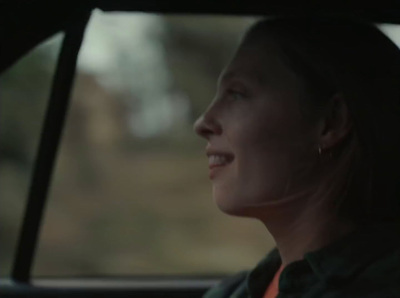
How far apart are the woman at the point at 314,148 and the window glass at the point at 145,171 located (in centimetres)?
508

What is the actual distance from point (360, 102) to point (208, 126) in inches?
12.5

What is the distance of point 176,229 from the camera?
337 inches

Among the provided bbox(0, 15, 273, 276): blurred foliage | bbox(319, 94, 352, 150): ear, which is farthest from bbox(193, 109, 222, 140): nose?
bbox(0, 15, 273, 276): blurred foliage

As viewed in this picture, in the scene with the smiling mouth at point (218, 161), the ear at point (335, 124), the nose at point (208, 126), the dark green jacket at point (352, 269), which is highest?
the ear at point (335, 124)

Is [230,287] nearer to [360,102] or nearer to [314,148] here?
[314,148]

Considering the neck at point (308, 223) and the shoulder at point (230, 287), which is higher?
the neck at point (308, 223)

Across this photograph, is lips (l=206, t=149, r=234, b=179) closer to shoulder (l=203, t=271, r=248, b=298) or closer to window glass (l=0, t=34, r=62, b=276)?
shoulder (l=203, t=271, r=248, b=298)

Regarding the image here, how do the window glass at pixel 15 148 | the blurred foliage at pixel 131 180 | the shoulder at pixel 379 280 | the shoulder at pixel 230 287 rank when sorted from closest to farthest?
the shoulder at pixel 379 280, the shoulder at pixel 230 287, the window glass at pixel 15 148, the blurred foliage at pixel 131 180

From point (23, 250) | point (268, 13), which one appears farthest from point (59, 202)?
point (268, 13)

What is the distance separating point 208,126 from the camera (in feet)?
6.98

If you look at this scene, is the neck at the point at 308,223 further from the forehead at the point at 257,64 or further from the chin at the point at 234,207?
the forehead at the point at 257,64

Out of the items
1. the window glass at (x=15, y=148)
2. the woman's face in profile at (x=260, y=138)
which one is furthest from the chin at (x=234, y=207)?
the window glass at (x=15, y=148)

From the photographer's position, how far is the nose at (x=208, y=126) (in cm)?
212

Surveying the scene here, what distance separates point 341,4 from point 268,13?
0.18 m
